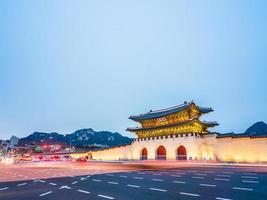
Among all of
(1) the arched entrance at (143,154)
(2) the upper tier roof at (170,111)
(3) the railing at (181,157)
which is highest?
(2) the upper tier roof at (170,111)

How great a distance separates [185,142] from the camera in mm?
45031

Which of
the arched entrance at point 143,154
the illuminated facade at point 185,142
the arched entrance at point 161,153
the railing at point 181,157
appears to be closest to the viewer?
the illuminated facade at point 185,142

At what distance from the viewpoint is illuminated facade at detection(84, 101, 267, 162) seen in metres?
36.2

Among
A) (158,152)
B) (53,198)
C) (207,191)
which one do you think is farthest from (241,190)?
(158,152)

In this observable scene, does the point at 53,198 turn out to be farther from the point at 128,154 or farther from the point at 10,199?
the point at 128,154

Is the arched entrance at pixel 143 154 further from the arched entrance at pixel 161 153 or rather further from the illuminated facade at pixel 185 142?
the arched entrance at pixel 161 153

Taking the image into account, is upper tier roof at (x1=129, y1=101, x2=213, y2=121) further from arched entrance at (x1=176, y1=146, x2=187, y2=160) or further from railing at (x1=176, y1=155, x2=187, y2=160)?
railing at (x1=176, y1=155, x2=187, y2=160)

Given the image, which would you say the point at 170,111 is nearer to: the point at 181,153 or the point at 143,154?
the point at 181,153

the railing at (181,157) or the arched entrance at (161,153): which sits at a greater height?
the arched entrance at (161,153)

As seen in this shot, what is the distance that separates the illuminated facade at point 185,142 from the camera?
36.2m

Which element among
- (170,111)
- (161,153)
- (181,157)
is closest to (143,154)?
(161,153)

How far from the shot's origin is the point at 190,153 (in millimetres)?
44031

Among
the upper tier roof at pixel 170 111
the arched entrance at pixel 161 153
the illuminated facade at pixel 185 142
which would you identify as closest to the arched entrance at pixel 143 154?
the illuminated facade at pixel 185 142

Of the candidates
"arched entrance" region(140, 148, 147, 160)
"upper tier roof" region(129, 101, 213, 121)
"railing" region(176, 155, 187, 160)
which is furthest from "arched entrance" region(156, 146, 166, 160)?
"upper tier roof" region(129, 101, 213, 121)
